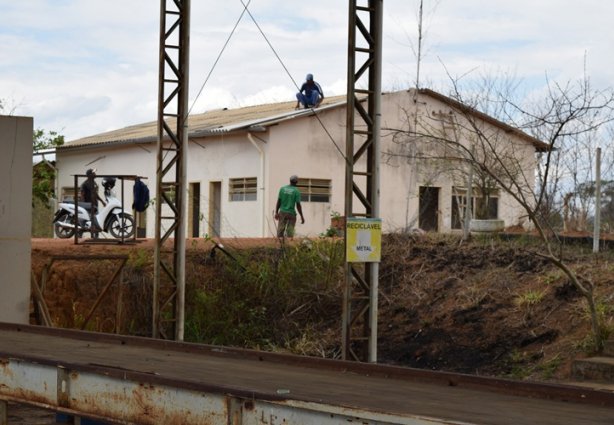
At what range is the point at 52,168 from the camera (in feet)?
124

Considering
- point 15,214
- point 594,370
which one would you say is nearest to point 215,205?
point 15,214

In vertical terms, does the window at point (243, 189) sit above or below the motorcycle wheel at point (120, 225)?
above

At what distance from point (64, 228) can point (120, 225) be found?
7.36 feet

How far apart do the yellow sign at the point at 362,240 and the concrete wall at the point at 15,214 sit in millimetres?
4108

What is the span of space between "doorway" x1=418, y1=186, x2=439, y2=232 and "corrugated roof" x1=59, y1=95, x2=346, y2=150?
3798 mm

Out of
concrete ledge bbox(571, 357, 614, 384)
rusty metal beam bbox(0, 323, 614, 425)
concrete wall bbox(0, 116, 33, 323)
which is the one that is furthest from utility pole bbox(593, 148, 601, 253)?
rusty metal beam bbox(0, 323, 614, 425)

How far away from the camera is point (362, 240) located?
12.4m

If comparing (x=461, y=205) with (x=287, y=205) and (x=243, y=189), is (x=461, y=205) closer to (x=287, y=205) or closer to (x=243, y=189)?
(x=243, y=189)

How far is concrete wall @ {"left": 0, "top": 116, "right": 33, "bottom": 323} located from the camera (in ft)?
43.8

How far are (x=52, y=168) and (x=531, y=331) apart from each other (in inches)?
989

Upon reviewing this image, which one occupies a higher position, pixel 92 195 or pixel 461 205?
pixel 461 205

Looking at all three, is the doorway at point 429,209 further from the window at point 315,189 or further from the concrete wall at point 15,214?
the concrete wall at point 15,214

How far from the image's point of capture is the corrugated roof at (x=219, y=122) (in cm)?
2903

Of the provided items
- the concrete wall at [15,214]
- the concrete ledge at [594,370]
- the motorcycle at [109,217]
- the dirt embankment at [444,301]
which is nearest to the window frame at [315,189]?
the motorcycle at [109,217]
